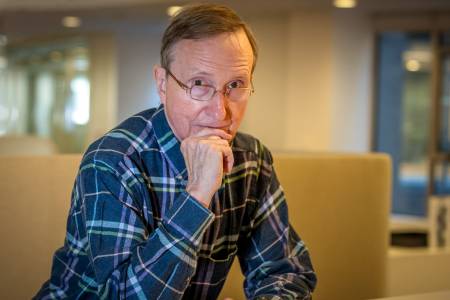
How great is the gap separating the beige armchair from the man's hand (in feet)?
2.05

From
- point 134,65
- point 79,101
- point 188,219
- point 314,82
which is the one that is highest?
point 134,65

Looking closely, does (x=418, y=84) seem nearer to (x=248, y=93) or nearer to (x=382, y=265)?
(x=382, y=265)

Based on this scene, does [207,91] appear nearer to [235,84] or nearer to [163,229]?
[235,84]

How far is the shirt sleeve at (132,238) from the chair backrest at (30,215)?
0.52m

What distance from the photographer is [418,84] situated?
8570 mm

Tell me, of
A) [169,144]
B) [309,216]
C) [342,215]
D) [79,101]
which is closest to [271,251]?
[169,144]

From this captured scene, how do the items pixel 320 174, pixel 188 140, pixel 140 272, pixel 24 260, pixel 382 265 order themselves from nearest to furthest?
pixel 140 272, pixel 188 140, pixel 24 260, pixel 320 174, pixel 382 265

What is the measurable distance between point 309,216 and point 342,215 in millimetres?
142

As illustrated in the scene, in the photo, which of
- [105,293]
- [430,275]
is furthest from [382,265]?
[105,293]

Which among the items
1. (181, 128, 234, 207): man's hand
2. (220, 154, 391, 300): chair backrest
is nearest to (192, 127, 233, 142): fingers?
(181, 128, 234, 207): man's hand

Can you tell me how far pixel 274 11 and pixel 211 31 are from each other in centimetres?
718

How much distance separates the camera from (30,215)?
5.72 feet

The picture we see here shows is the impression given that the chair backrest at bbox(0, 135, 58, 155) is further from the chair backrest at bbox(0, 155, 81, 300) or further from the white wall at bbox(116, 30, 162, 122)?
the white wall at bbox(116, 30, 162, 122)

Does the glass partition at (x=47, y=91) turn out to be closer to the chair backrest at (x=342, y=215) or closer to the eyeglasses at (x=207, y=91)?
the chair backrest at (x=342, y=215)
